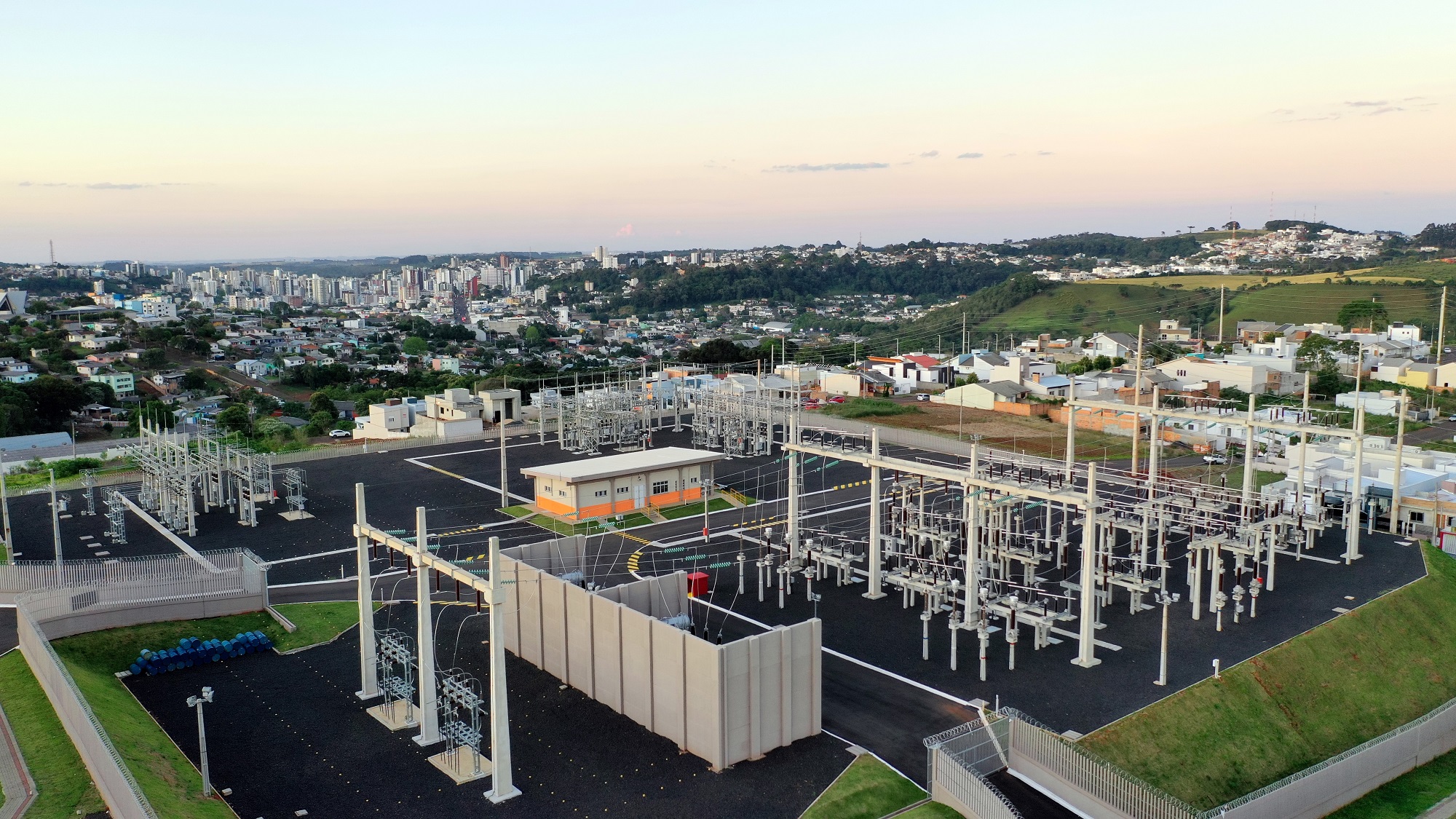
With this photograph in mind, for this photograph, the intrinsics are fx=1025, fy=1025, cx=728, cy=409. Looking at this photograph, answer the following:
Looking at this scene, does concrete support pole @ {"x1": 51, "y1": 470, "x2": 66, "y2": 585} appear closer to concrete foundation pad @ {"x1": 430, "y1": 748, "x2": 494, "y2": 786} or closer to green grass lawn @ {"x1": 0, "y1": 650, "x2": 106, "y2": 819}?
green grass lawn @ {"x1": 0, "y1": 650, "x2": 106, "y2": 819}

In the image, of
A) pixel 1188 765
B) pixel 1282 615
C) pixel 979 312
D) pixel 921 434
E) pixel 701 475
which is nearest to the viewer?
pixel 1188 765

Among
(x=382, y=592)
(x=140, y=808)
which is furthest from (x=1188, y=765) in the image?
(x=382, y=592)

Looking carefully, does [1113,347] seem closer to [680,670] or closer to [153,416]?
[153,416]

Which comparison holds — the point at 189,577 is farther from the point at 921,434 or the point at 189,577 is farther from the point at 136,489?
the point at 921,434

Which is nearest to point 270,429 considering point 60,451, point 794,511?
point 60,451

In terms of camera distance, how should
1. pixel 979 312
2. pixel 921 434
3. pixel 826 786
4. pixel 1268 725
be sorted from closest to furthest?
pixel 826 786 < pixel 1268 725 < pixel 921 434 < pixel 979 312

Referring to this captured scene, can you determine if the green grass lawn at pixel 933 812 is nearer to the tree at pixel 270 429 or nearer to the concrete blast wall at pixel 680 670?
the concrete blast wall at pixel 680 670

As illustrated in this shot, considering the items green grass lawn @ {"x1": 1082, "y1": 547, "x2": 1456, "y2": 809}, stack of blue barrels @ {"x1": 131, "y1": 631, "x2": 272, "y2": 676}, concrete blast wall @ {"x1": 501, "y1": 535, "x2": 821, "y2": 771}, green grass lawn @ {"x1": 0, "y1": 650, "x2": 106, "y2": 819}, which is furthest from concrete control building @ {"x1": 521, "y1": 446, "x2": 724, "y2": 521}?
green grass lawn @ {"x1": 1082, "y1": 547, "x2": 1456, "y2": 809}
